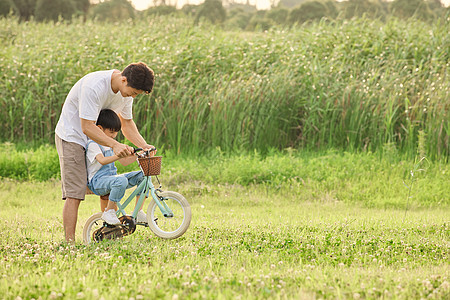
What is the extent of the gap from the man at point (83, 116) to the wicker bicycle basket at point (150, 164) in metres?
0.33

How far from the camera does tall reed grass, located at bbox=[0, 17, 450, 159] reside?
10539 mm

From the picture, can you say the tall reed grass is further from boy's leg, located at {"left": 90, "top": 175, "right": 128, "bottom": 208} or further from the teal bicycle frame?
boy's leg, located at {"left": 90, "top": 175, "right": 128, "bottom": 208}

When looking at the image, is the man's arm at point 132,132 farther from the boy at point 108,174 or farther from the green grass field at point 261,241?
the green grass field at point 261,241

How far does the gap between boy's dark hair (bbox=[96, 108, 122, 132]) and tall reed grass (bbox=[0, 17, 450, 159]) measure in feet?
17.2

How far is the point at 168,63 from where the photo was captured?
1253 cm

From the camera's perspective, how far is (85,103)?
196 inches

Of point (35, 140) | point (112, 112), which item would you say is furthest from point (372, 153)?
point (35, 140)

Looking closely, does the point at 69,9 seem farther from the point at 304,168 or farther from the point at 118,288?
the point at 118,288

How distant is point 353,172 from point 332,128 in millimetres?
1571

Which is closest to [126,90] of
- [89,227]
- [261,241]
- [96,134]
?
[96,134]

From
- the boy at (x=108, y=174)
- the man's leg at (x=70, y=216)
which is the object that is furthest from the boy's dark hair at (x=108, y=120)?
the man's leg at (x=70, y=216)

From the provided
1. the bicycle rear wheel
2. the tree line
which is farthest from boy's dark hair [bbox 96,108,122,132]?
the tree line

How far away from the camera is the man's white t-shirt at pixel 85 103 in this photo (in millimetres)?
4988

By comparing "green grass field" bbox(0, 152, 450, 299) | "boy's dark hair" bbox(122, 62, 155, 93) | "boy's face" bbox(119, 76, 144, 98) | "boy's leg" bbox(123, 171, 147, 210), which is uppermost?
"boy's dark hair" bbox(122, 62, 155, 93)
